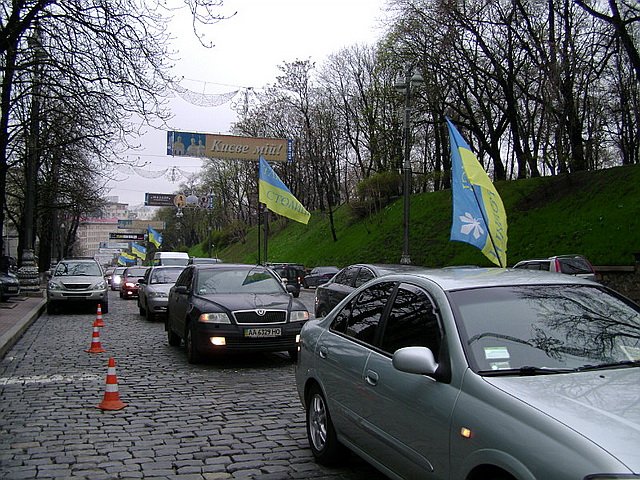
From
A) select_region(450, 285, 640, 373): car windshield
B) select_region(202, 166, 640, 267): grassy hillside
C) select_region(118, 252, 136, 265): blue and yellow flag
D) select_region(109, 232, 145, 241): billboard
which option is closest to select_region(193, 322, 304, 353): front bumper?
select_region(450, 285, 640, 373): car windshield

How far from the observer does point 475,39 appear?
2952 cm

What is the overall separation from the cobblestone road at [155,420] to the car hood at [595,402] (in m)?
2.21

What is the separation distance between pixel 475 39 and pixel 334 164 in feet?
75.0

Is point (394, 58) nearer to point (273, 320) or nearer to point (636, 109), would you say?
point (636, 109)

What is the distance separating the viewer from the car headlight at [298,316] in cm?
997

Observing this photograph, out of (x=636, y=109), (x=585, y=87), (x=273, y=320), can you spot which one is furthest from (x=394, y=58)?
(x=273, y=320)

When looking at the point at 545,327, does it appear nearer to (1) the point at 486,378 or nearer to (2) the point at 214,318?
(1) the point at 486,378

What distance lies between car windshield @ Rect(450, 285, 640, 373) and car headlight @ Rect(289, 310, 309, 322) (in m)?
6.15

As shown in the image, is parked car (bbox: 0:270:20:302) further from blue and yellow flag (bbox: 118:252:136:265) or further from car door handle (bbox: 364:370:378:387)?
blue and yellow flag (bbox: 118:252:136:265)

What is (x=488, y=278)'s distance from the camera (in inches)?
169

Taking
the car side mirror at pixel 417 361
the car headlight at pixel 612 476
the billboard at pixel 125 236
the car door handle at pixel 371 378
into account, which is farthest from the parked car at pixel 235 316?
the billboard at pixel 125 236

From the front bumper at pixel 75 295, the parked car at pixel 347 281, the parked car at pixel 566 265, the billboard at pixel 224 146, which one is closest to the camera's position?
the parked car at pixel 347 281

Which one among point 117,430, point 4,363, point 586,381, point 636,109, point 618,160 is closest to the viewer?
point 586,381

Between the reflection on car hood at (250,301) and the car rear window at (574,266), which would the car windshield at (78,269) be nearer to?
the reflection on car hood at (250,301)
